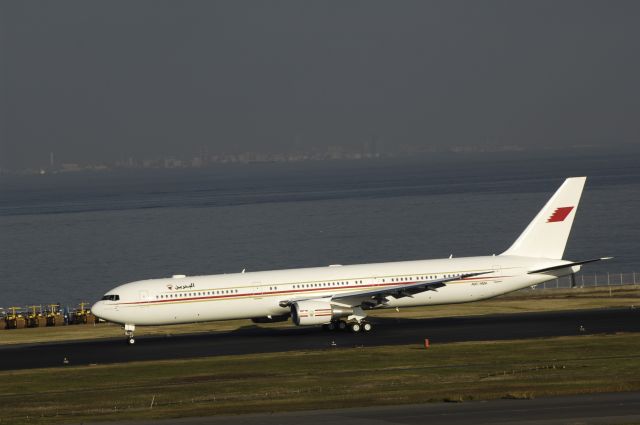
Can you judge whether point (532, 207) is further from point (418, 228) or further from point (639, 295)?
point (639, 295)

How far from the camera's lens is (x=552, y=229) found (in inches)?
2440

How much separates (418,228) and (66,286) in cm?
6869

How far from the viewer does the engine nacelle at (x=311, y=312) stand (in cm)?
5512

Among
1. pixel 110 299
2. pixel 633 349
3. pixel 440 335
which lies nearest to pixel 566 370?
pixel 633 349

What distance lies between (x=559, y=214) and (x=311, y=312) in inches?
711

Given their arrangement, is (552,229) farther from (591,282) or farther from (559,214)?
(591,282)

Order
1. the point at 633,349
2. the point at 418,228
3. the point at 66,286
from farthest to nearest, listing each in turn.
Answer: the point at 418,228, the point at 66,286, the point at 633,349

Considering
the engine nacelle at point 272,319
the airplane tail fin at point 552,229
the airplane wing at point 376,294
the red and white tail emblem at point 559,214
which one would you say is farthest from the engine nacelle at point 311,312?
the red and white tail emblem at point 559,214

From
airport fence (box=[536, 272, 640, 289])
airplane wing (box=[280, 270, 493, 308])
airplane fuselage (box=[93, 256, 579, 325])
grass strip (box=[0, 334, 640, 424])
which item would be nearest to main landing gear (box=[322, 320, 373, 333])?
airplane wing (box=[280, 270, 493, 308])

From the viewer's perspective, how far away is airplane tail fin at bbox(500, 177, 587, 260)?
201ft

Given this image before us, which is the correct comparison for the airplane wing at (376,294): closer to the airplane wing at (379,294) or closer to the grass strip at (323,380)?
the airplane wing at (379,294)

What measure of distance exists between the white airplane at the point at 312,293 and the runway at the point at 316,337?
4.37 ft

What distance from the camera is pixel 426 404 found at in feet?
112

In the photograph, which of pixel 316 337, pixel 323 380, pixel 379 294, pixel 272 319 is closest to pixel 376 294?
pixel 379 294
